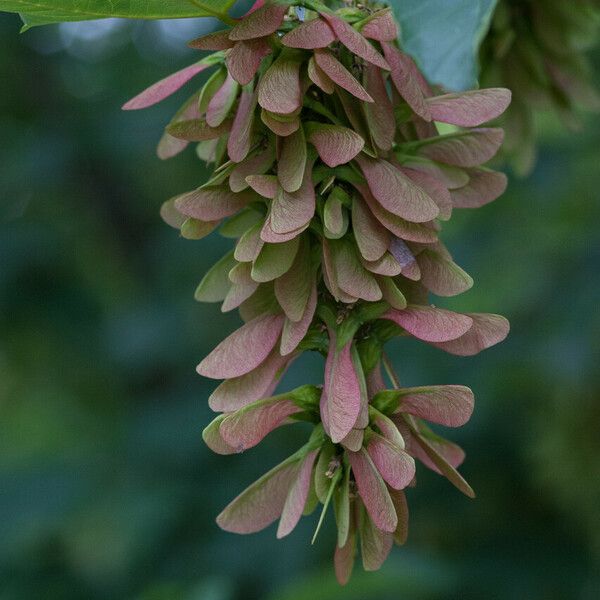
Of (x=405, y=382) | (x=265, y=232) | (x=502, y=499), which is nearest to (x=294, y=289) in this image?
(x=265, y=232)

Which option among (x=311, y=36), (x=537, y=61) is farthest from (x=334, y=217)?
(x=537, y=61)

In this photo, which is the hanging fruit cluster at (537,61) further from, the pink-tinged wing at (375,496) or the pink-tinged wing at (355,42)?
the pink-tinged wing at (375,496)

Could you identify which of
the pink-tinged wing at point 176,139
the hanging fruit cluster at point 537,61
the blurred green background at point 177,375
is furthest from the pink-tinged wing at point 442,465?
the blurred green background at point 177,375

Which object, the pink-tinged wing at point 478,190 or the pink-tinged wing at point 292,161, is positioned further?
the pink-tinged wing at point 478,190

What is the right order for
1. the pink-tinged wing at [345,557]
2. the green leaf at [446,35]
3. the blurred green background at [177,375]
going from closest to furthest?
the green leaf at [446,35] < the pink-tinged wing at [345,557] < the blurred green background at [177,375]

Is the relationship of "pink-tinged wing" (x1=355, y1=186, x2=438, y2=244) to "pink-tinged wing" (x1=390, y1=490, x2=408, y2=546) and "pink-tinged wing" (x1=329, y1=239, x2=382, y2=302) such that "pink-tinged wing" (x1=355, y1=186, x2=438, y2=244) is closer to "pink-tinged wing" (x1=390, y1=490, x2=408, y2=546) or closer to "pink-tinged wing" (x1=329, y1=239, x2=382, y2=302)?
"pink-tinged wing" (x1=329, y1=239, x2=382, y2=302)

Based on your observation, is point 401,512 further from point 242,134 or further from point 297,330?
point 242,134

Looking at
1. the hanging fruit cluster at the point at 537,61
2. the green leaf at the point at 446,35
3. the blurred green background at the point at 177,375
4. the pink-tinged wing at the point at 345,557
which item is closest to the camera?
the green leaf at the point at 446,35
